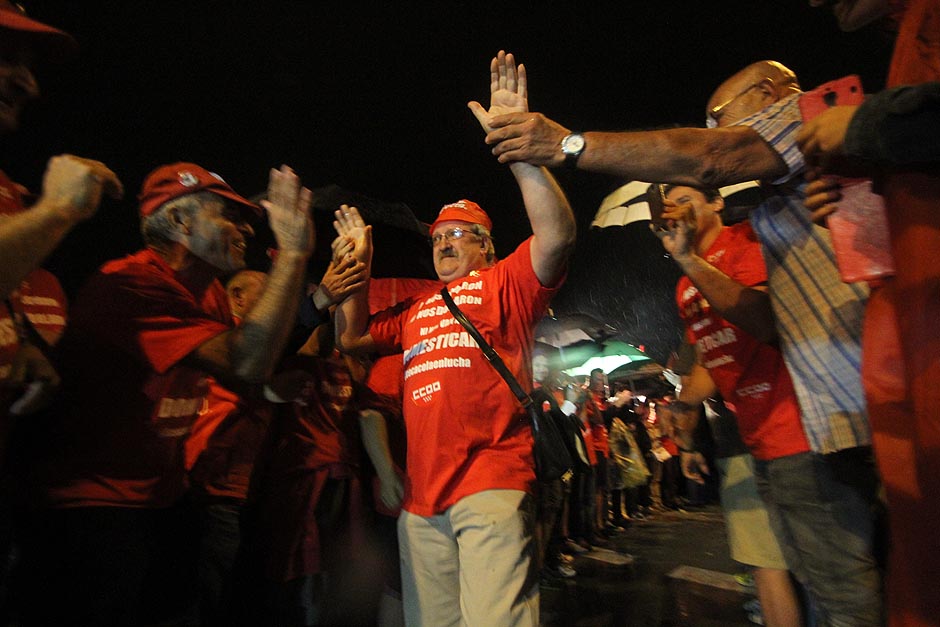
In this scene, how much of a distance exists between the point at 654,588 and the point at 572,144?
432 centimetres

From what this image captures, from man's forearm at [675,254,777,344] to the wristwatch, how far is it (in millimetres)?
987

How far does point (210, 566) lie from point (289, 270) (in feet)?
6.14

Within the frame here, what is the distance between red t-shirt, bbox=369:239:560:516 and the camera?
7.14ft

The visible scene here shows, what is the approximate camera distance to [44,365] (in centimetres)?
171

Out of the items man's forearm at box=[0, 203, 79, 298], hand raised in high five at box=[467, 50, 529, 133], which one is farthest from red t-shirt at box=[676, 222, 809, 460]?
man's forearm at box=[0, 203, 79, 298]

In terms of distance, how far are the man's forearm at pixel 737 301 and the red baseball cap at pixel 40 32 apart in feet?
8.10

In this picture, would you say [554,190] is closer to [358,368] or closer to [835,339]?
[835,339]

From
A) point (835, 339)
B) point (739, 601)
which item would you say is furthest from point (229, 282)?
point (739, 601)

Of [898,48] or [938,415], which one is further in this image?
[898,48]

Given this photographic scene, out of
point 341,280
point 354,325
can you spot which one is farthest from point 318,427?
point 341,280

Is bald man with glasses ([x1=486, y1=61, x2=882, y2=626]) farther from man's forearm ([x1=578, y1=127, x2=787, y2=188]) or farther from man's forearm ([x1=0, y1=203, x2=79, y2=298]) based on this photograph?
man's forearm ([x1=0, y1=203, x2=79, y2=298])

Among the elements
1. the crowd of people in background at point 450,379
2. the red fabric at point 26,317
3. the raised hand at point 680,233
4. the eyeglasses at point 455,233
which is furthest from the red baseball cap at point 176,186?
the raised hand at point 680,233

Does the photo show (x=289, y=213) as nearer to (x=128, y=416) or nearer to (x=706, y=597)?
(x=128, y=416)

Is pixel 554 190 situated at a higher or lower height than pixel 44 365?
higher
